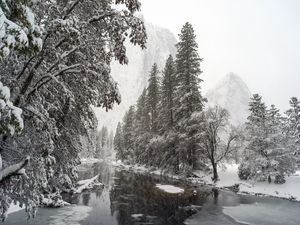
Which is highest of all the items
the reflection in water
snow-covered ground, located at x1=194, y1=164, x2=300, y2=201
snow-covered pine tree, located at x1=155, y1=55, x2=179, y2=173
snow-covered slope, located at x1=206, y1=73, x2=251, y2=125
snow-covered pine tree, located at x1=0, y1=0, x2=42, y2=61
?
snow-covered slope, located at x1=206, y1=73, x2=251, y2=125

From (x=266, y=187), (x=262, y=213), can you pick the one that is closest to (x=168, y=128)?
(x=266, y=187)

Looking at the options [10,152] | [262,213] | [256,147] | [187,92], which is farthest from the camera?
[187,92]

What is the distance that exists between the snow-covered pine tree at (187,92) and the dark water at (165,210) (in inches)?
433

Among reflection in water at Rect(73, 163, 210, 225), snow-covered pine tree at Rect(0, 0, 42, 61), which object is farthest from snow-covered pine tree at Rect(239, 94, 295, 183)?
snow-covered pine tree at Rect(0, 0, 42, 61)

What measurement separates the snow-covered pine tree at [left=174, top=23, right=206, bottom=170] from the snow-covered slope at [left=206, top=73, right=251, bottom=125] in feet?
370

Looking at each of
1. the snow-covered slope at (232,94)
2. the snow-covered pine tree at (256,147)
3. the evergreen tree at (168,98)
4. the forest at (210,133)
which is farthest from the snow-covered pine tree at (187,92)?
the snow-covered slope at (232,94)

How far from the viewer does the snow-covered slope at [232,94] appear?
154 m

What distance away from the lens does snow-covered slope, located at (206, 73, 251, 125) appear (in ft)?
506

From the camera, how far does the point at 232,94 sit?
528 feet

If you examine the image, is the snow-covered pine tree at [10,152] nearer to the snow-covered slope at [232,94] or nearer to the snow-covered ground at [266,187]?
the snow-covered ground at [266,187]

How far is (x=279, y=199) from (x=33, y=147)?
72.7 feet

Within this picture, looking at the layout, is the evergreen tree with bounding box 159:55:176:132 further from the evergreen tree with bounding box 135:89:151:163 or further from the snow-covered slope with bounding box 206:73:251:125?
the snow-covered slope with bounding box 206:73:251:125

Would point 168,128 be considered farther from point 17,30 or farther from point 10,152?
point 17,30

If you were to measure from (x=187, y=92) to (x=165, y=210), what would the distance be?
21722 millimetres
